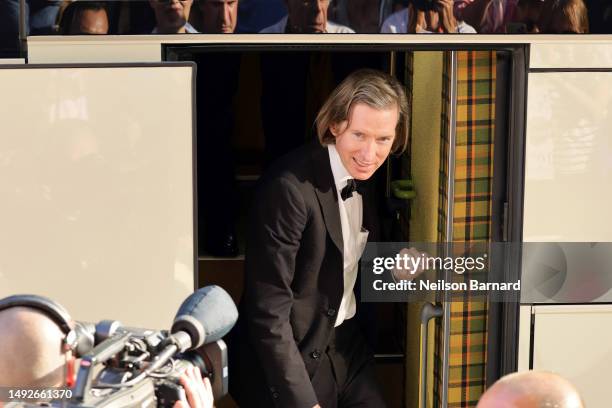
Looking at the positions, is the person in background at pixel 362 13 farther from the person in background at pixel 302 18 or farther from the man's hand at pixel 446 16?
the man's hand at pixel 446 16

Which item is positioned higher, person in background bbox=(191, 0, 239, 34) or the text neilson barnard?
person in background bbox=(191, 0, 239, 34)

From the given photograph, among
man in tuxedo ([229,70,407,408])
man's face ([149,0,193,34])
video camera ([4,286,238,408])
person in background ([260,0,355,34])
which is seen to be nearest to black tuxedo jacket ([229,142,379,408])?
man in tuxedo ([229,70,407,408])

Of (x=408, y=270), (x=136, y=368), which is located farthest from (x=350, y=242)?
(x=136, y=368)

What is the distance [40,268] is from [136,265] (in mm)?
324

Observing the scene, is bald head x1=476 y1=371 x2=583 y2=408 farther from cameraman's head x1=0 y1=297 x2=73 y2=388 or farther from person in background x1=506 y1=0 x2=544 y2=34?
person in background x1=506 y1=0 x2=544 y2=34

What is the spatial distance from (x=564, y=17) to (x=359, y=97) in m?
0.78

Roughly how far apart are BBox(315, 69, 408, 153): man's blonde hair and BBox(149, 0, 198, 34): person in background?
0.68 metres

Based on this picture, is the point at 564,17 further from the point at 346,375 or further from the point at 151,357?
the point at 151,357

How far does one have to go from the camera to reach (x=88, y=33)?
Result: 177 inches

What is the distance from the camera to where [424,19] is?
4594 mm

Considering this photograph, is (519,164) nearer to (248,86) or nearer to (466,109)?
(466,109)

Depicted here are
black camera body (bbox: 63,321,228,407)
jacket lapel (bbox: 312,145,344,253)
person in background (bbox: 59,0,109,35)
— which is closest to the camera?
black camera body (bbox: 63,321,228,407)

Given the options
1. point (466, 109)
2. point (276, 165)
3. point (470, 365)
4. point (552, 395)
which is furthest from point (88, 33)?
point (552, 395)

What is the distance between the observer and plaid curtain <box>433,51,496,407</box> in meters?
4.95
